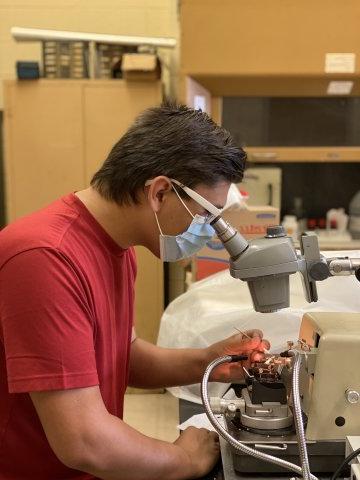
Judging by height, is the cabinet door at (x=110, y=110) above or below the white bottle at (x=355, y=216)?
above

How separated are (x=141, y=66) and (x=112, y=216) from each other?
6.27 feet

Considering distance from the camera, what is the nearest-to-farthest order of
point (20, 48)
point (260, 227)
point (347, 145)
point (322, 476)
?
point (322, 476)
point (260, 227)
point (347, 145)
point (20, 48)

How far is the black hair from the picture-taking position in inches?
43.8

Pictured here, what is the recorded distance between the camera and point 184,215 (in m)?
1.16

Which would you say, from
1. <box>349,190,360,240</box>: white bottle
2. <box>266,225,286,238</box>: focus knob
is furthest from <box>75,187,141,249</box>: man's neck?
<box>349,190,360,240</box>: white bottle

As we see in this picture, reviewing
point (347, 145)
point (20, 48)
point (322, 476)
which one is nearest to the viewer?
point (322, 476)

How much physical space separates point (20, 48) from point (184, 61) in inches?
56.9

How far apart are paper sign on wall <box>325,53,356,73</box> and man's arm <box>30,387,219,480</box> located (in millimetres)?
1918

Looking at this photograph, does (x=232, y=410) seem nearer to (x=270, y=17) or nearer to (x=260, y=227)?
(x=260, y=227)

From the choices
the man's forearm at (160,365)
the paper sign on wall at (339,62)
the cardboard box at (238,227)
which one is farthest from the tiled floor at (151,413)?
the paper sign on wall at (339,62)

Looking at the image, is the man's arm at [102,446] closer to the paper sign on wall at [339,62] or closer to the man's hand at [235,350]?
the man's hand at [235,350]

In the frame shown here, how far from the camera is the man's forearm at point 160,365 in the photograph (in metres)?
1.43

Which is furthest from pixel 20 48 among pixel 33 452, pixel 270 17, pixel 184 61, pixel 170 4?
pixel 33 452

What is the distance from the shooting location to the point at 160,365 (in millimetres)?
1448
